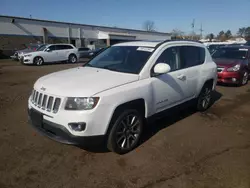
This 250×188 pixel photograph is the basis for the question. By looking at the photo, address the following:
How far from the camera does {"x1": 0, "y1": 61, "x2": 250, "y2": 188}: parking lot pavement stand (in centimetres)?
295

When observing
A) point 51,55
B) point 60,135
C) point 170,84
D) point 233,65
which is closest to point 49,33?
point 51,55

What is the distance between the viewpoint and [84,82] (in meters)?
3.39

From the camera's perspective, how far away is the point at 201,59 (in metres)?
5.41

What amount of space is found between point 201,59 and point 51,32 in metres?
34.7

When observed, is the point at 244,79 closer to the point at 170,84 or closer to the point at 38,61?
the point at 170,84

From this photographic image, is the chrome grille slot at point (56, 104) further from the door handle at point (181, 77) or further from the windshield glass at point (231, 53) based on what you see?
the windshield glass at point (231, 53)

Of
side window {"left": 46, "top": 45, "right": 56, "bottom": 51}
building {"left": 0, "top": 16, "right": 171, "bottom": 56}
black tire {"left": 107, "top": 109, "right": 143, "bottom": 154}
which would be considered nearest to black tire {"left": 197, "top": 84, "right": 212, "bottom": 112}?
black tire {"left": 107, "top": 109, "right": 143, "bottom": 154}

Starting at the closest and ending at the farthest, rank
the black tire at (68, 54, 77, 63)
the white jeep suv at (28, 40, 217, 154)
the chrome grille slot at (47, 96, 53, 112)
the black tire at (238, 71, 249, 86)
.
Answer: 1. the white jeep suv at (28, 40, 217, 154)
2. the chrome grille slot at (47, 96, 53, 112)
3. the black tire at (238, 71, 249, 86)
4. the black tire at (68, 54, 77, 63)

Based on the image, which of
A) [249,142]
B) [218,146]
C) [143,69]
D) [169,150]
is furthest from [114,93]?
[249,142]

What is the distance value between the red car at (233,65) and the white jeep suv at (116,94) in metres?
4.65

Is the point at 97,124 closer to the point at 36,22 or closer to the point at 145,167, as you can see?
the point at 145,167

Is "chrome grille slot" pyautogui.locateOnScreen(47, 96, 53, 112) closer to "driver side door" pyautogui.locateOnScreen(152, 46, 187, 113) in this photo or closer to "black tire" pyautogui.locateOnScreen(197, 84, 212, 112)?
"driver side door" pyautogui.locateOnScreen(152, 46, 187, 113)

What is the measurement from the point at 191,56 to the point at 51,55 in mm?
15294

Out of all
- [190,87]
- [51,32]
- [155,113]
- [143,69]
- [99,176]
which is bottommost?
[99,176]
